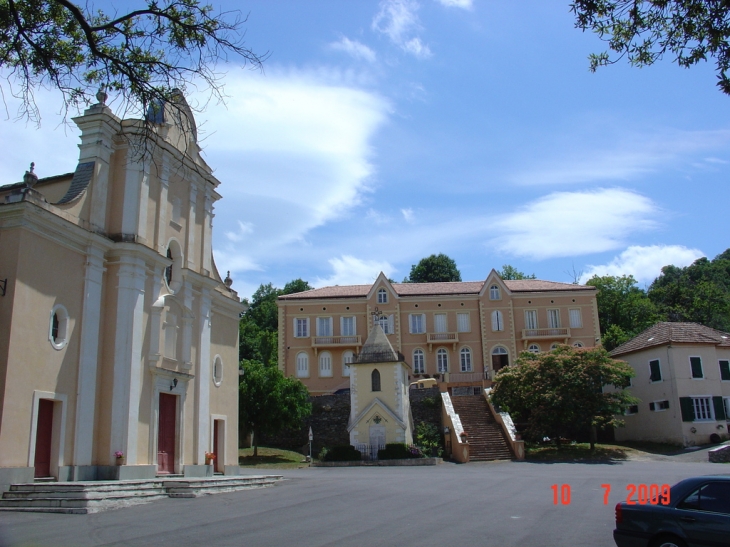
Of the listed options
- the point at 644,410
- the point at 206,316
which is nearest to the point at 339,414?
the point at 644,410

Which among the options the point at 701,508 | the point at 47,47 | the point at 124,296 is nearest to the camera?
the point at 701,508

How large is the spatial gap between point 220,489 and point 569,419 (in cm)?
2127

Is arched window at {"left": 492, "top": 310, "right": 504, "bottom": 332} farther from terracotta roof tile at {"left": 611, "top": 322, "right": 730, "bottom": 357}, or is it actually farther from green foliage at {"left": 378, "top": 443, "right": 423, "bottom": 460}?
green foliage at {"left": 378, "top": 443, "right": 423, "bottom": 460}

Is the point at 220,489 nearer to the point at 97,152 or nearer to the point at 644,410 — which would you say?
the point at 97,152

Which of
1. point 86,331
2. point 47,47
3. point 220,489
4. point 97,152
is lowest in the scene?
point 220,489

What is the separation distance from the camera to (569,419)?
33.7m

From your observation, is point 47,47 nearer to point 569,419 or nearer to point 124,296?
point 124,296

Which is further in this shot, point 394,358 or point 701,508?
point 394,358

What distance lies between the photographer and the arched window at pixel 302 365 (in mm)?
53281

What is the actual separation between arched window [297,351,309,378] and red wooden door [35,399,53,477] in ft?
120

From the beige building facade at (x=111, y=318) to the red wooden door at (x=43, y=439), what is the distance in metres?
0.03

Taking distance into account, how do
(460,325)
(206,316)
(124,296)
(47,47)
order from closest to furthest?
(47,47), (124,296), (206,316), (460,325)

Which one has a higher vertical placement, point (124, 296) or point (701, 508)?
point (124, 296)

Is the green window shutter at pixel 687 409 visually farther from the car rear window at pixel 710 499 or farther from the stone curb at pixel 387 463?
the car rear window at pixel 710 499
